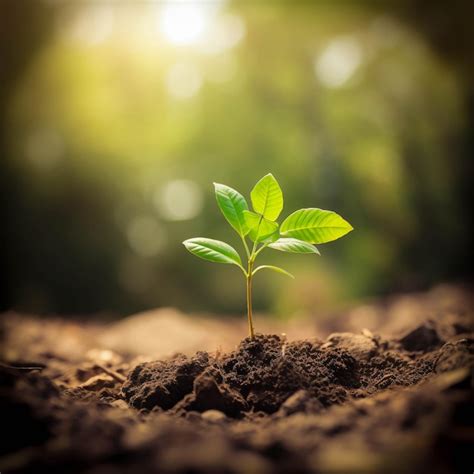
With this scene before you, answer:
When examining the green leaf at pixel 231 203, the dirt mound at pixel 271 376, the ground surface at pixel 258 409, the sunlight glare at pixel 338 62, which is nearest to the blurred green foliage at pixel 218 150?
the sunlight glare at pixel 338 62

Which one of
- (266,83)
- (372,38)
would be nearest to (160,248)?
(266,83)

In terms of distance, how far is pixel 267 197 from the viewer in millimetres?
1386

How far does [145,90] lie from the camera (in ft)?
15.3

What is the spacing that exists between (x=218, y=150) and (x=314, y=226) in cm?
354

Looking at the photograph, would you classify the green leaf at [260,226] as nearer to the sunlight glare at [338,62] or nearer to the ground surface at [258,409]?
the ground surface at [258,409]

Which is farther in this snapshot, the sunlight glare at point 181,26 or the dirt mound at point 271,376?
the sunlight glare at point 181,26

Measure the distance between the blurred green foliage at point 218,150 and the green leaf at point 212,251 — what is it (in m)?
3.11

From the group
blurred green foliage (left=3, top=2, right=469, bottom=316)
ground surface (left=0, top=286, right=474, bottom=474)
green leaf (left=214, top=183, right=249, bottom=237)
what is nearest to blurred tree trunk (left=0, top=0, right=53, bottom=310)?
blurred green foliage (left=3, top=2, right=469, bottom=316)

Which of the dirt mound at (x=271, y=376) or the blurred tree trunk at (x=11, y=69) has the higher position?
the blurred tree trunk at (x=11, y=69)

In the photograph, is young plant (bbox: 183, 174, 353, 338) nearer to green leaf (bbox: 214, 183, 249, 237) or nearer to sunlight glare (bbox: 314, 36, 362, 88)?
green leaf (bbox: 214, 183, 249, 237)

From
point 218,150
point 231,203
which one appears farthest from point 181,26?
point 231,203

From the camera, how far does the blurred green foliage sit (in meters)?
4.57

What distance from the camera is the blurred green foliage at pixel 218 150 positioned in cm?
457

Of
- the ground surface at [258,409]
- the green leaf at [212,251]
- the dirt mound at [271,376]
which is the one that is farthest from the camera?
the green leaf at [212,251]
